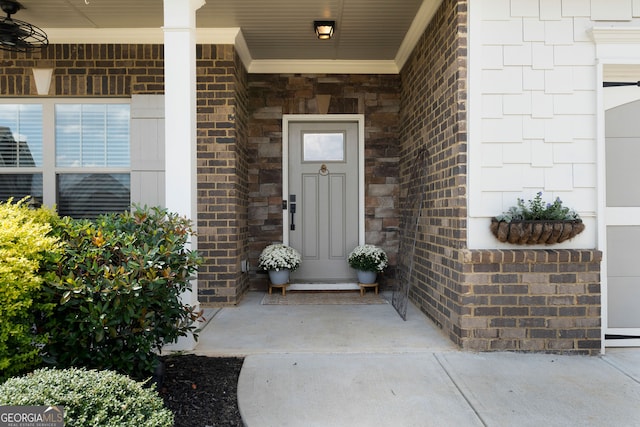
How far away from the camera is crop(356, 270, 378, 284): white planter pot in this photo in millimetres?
5164

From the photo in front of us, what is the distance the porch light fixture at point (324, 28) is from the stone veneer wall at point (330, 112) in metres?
1.05

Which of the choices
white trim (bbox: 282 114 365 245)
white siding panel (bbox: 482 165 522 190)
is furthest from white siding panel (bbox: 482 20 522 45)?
white trim (bbox: 282 114 365 245)

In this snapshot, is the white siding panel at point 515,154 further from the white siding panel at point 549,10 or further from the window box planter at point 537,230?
the white siding panel at point 549,10

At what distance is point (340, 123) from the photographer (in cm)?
555

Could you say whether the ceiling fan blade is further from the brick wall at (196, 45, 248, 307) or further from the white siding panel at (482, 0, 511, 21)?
the brick wall at (196, 45, 248, 307)

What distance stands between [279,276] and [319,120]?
2.01 m

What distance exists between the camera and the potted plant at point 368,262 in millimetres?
5105

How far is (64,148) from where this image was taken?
4730 millimetres

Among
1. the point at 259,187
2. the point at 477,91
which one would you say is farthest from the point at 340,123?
the point at 477,91

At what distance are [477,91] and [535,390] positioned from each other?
2071mm

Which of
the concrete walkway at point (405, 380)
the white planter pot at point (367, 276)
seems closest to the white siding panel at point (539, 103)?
the concrete walkway at point (405, 380)

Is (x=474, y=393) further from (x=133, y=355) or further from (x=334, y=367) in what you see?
(x=133, y=355)

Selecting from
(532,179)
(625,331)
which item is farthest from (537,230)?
(625,331)

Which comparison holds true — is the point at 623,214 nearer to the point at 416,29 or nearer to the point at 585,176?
the point at 585,176
